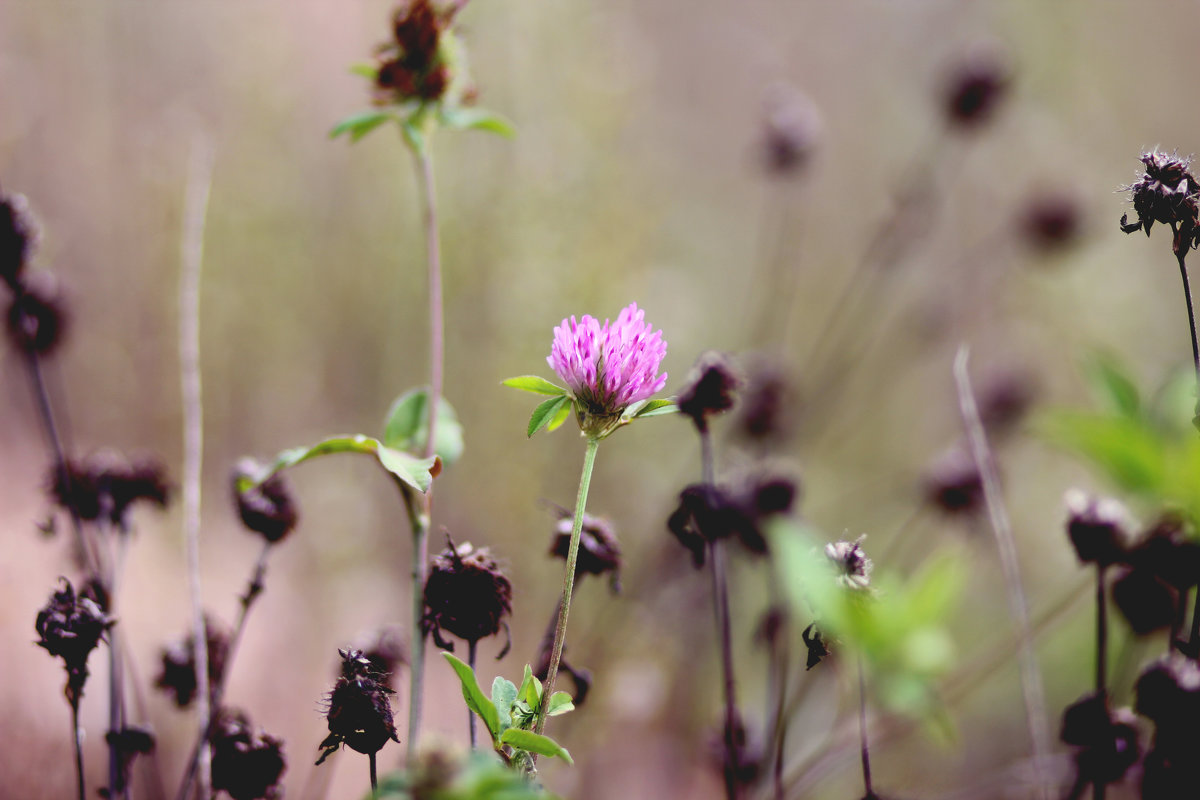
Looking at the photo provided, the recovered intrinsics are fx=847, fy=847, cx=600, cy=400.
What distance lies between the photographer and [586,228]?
1.35m

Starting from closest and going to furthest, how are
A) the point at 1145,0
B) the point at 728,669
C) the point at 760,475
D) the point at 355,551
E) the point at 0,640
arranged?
the point at 728,669 → the point at 760,475 → the point at 0,640 → the point at 355,551 → the point at 1145,0

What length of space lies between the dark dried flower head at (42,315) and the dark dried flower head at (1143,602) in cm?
69

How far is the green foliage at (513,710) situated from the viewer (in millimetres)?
280

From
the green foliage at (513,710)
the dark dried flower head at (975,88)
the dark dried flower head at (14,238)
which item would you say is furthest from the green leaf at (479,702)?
the dark dried flower head at (975,88)

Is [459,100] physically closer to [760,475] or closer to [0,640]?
[760,475]

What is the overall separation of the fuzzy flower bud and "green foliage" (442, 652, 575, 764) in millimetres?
100

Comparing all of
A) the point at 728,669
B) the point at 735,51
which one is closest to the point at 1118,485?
the point at 728,669

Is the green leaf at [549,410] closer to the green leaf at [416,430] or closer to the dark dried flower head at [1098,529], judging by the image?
the green leaf at [416,430]

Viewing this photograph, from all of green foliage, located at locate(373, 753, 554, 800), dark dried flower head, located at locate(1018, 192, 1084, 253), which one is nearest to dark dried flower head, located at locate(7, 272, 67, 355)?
green foliage, located at locate(373, 753, 554, 800)

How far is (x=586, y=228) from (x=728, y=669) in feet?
3.28

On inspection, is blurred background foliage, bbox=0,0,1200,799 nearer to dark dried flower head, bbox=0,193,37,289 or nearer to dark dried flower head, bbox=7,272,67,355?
dark dried flower head, bbox=7,272,67,355

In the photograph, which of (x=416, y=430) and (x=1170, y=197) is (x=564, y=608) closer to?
(x=416, y=430)

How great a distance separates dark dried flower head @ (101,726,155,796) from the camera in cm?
42

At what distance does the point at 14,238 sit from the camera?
46 cm
